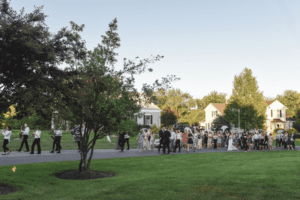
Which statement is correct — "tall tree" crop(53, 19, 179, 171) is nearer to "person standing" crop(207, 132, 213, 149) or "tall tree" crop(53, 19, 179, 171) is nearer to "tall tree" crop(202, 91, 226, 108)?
"person standing" crop(207, 132, 213, 149)

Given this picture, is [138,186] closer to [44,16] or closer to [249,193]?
[249,193]

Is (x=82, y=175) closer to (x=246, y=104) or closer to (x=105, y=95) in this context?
(x=105, y=95)

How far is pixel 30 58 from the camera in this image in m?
7.35

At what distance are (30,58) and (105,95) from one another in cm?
324

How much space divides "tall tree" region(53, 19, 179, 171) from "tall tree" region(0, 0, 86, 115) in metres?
1.00

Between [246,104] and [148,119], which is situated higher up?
[246,104]

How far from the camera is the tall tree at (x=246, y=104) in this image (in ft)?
157

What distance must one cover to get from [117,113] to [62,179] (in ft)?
9.22

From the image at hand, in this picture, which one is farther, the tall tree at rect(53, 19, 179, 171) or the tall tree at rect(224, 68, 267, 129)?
the tall tree at rect(224, 68, 267, 129)

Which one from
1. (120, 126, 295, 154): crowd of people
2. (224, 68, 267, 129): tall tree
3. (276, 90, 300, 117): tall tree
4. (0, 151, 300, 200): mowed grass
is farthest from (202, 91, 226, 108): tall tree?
(0, 151, 300, 200): mowed grass

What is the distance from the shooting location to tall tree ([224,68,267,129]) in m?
47.9

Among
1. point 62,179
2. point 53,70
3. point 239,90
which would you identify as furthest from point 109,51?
point 239,90

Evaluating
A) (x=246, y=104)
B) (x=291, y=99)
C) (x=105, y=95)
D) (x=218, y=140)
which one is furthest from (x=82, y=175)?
(x=291, y=99)

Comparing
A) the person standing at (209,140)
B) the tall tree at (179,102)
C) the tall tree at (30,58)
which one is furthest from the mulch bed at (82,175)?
the tall tree at (179,102)
